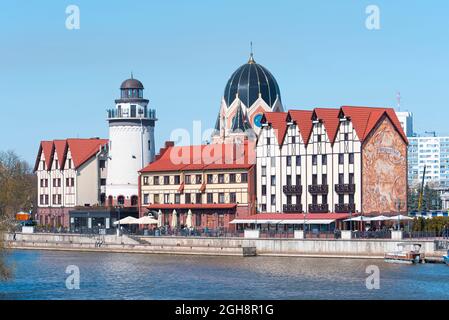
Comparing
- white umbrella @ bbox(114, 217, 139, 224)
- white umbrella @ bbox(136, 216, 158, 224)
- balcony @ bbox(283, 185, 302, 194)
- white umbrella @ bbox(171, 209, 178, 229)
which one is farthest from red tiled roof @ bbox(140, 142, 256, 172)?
white umbrella @ bbox(114, 217, 139, 224)

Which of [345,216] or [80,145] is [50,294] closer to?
[345,216]

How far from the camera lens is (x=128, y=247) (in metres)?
121

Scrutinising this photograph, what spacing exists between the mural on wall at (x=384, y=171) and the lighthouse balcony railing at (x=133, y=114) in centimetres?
3753

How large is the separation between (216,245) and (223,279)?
2914 cm

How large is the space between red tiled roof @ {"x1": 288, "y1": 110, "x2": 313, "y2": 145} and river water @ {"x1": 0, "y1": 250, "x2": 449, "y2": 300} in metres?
19.1

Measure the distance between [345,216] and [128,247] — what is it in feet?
78.0

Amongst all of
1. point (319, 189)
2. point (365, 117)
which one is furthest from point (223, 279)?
point (365, 117)

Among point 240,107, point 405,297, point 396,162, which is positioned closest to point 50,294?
point 405,297

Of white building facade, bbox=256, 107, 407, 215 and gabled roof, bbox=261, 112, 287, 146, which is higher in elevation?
gabled roof, bbox=261, 112, 287, 146

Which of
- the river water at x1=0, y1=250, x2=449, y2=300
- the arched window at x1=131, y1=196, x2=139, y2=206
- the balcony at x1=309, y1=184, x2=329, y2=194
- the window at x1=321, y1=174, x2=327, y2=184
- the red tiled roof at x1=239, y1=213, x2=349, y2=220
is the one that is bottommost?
the river water at x1=0, y1=250, x2=449, y2=300

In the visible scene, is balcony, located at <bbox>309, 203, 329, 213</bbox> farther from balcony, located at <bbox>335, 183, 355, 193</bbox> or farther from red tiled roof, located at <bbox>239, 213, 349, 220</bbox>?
balcony, located at <bbox>335, 183, 355, 193</bbox>

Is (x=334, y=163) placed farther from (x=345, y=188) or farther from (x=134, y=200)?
(x=134, y=200)

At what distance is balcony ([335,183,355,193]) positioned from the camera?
11461cm

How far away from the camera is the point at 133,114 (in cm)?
14388
